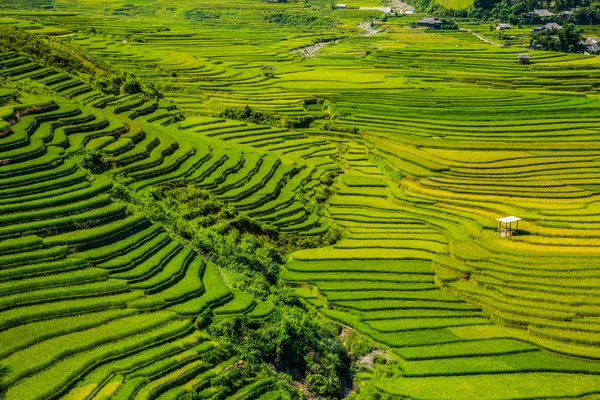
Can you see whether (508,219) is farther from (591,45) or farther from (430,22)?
(430,22)

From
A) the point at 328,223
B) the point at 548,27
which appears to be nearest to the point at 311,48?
the point at 548,27

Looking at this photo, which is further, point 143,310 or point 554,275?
point 554,275

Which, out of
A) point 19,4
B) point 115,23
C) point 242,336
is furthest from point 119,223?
point 19,4

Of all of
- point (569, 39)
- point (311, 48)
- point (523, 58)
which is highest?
point (569, 39)

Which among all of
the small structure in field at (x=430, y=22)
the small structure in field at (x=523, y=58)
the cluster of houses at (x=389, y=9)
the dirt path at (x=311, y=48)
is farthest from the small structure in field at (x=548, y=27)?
the cluster of houses at (x=389, y=9)

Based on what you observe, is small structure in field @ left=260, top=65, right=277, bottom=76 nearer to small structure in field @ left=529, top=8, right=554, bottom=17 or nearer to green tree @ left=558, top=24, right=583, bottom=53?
green tree @ left=558, top=24, right=583, bottom=53

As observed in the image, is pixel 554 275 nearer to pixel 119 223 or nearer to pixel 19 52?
pixel 119 223
